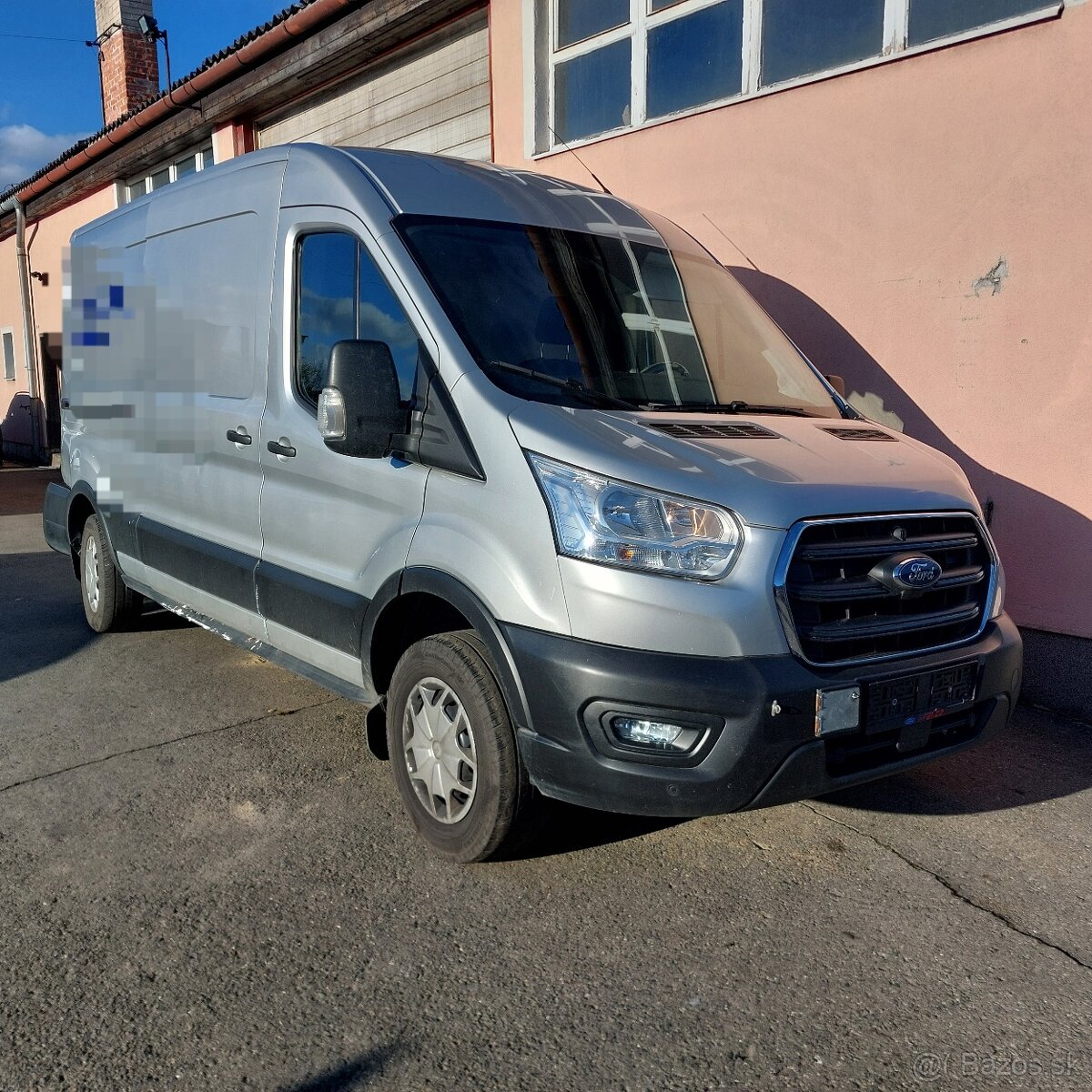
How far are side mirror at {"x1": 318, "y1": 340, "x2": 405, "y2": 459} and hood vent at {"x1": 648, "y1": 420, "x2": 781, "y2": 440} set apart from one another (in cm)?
85

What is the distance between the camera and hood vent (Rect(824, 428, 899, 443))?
3.65 m

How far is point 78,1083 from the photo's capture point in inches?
90.5

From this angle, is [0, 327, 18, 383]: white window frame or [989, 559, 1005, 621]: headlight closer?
[989, 559, 1005, 621]: headlight

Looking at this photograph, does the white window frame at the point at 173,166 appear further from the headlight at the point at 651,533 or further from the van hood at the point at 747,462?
the headlight at the point at 651,533

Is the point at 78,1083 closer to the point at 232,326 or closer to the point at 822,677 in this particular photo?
the point at 822,677

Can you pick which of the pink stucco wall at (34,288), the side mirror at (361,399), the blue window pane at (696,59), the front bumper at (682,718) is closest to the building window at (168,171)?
the pink stucco wall at (34,288)

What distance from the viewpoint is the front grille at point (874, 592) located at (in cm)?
289

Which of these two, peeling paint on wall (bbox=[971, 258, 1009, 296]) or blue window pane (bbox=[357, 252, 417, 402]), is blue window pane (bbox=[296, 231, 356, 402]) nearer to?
blue window pane (bbox=[357, 252, 417, 402])

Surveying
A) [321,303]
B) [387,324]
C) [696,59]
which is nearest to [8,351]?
[696,59]

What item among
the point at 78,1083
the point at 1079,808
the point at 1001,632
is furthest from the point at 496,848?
the point at 1079,808

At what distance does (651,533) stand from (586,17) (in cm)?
643

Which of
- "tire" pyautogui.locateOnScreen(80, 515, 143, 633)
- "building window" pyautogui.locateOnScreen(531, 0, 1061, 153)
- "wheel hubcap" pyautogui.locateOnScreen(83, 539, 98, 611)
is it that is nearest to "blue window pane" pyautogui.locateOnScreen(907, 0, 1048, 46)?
"building window" pyautogui.locateOnScreen(531, 0, 1061, 153)

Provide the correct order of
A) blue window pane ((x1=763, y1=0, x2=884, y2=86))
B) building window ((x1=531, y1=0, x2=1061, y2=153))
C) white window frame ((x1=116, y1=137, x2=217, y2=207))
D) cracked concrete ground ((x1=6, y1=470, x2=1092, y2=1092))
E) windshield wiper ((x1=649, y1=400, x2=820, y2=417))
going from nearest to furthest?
cracked concrete ground ((x1=6, y1=470, x2=1092, y2=1092)) < windshield wiper ((x1=649, y1=400, x2=820, y2=417)) < building window ((x1=531, y1=0, x2=1061, y2=153)) < blue window pane ((x1=763, y1=0, x2=884, y2=86)) < white window frame ((x1=116, y1=137, x2=217, y2=207))

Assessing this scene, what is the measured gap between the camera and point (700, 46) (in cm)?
687
